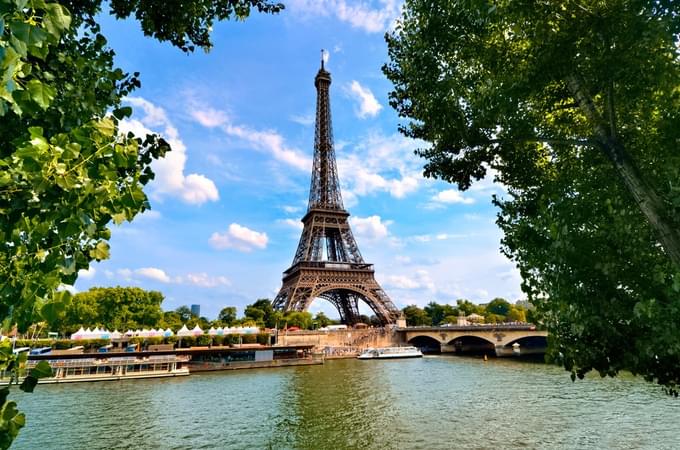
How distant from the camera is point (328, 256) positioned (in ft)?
235

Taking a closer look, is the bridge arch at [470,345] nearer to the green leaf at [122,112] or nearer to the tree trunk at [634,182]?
the tree trunk at [634,182]

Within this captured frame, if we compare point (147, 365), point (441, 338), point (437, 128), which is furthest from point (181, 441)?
point (441, 338)

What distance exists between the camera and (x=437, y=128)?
7465 millimetres

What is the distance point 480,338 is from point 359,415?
52.5m

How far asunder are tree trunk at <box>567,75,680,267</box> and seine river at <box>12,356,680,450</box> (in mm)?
10814

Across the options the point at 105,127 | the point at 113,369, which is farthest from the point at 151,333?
the point at 105,127

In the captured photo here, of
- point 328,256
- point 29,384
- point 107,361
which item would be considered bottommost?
point 107,361

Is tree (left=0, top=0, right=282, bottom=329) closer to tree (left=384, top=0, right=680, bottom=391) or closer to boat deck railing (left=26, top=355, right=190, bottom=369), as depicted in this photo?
tree (left=384, top=0, right=680, bottom=391)

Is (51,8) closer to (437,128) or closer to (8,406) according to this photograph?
(8,406)

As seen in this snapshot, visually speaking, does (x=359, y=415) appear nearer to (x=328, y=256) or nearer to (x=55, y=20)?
(x=55, y=20)

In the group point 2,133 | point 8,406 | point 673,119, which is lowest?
point 8,406

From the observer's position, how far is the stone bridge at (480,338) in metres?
51.1

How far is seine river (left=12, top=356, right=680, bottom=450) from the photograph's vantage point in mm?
14078

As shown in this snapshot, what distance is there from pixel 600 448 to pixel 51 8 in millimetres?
17014
